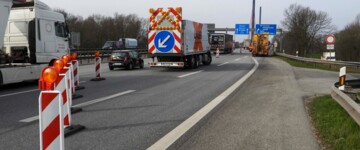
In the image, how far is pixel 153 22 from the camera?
21.7 metres

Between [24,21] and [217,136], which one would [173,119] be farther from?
[24,21]

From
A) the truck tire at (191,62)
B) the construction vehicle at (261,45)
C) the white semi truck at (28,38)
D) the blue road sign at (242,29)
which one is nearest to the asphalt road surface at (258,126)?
the white semi truck at (28,38)

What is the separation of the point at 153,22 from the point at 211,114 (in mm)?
14424

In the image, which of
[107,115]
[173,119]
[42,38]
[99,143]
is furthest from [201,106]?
[42,38]

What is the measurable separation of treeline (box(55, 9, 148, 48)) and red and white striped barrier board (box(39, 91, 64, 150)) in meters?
63.0

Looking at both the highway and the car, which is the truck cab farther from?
the car

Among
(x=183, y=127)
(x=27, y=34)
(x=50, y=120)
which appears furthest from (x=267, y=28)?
(x=50, y=120)

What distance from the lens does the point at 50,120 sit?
3.83 m

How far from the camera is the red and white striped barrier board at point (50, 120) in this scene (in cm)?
381

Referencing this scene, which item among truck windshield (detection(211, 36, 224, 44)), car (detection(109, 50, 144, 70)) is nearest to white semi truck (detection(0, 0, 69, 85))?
car (detection(109, 50, 144, 70))

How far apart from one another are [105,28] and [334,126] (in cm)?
7112

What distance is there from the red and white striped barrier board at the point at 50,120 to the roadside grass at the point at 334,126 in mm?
3741

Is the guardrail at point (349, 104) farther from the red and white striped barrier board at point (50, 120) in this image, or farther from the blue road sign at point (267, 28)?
the blue road sign at point (267, 28)

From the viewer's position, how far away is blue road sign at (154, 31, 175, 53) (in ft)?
69.9
